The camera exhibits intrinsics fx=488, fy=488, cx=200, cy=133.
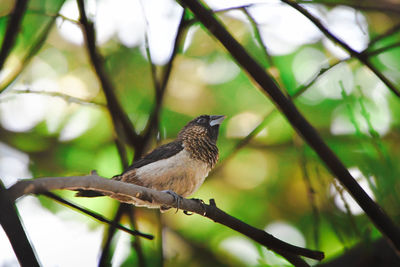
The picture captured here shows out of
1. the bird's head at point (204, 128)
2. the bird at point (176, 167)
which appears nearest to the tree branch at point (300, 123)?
the bird at point (176, 167)

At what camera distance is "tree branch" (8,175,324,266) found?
177 cm

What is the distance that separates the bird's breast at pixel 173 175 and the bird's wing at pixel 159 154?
1.7 inches

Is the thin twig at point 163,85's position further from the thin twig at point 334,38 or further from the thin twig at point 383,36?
the thin twig at point 383,36

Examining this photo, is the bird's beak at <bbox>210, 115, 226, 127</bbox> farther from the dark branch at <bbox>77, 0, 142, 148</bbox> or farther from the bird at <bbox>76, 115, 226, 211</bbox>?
the dark branch at <bbox>77, 0, 142, 148</bbox>

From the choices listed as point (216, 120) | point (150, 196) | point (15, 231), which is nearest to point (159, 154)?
point (216, 120)

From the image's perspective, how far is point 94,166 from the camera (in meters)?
5.17

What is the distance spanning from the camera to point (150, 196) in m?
2.63

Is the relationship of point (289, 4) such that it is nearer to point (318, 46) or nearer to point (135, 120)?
point (135, 120)

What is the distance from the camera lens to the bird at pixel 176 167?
12.1 ft

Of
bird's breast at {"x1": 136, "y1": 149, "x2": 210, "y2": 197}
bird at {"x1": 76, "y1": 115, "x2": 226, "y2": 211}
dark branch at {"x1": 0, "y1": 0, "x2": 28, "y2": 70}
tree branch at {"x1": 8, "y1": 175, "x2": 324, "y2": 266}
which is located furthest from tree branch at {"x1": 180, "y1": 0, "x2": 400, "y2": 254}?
bird's breast at {"x1": 136, "y1": 149, "x2": 210, "y2": 197}

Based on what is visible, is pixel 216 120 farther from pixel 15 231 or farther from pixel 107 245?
pixel 15 231

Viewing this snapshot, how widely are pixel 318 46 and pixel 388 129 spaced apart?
4.02ft

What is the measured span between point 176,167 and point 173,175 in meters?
0.08

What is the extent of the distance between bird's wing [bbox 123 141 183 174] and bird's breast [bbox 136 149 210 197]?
0.04 m
